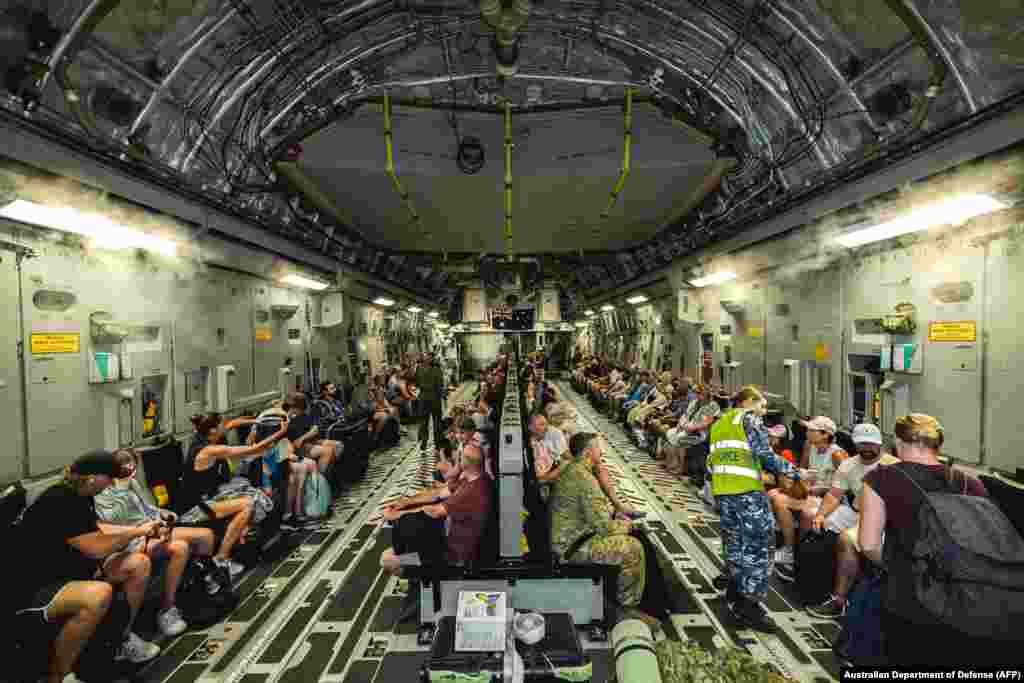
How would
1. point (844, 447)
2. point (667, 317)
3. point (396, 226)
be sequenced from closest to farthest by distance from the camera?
point (844, 447)
point (396, 226)
point (667, 317)

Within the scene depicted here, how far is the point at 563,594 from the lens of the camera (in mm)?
3412

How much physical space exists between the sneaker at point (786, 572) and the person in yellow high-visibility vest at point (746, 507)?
76 centimetres

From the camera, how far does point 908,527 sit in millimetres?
2303

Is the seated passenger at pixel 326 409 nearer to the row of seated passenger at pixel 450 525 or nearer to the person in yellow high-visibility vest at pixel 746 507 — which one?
the row of seated passenger at pixel 450 525

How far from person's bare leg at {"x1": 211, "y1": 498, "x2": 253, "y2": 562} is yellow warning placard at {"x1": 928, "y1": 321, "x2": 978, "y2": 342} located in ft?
21.7

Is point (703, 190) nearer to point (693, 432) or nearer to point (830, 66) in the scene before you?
point (830, 66)

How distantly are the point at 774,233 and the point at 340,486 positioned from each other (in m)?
7.03

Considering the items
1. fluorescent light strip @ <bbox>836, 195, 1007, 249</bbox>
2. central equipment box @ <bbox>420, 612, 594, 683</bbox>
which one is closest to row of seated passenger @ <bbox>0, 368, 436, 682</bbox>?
central equipment box @ <bbox>420, 612, 594, 683</bbox>

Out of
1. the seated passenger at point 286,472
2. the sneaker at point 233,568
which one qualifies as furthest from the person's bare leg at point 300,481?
the sneaker at point 233,568

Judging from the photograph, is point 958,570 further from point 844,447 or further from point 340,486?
point 340,486

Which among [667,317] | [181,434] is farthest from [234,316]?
[667,317]

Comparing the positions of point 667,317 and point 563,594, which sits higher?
point 667,317

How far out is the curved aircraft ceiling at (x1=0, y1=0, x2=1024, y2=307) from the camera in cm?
369

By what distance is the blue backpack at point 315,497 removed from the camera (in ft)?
19.5
